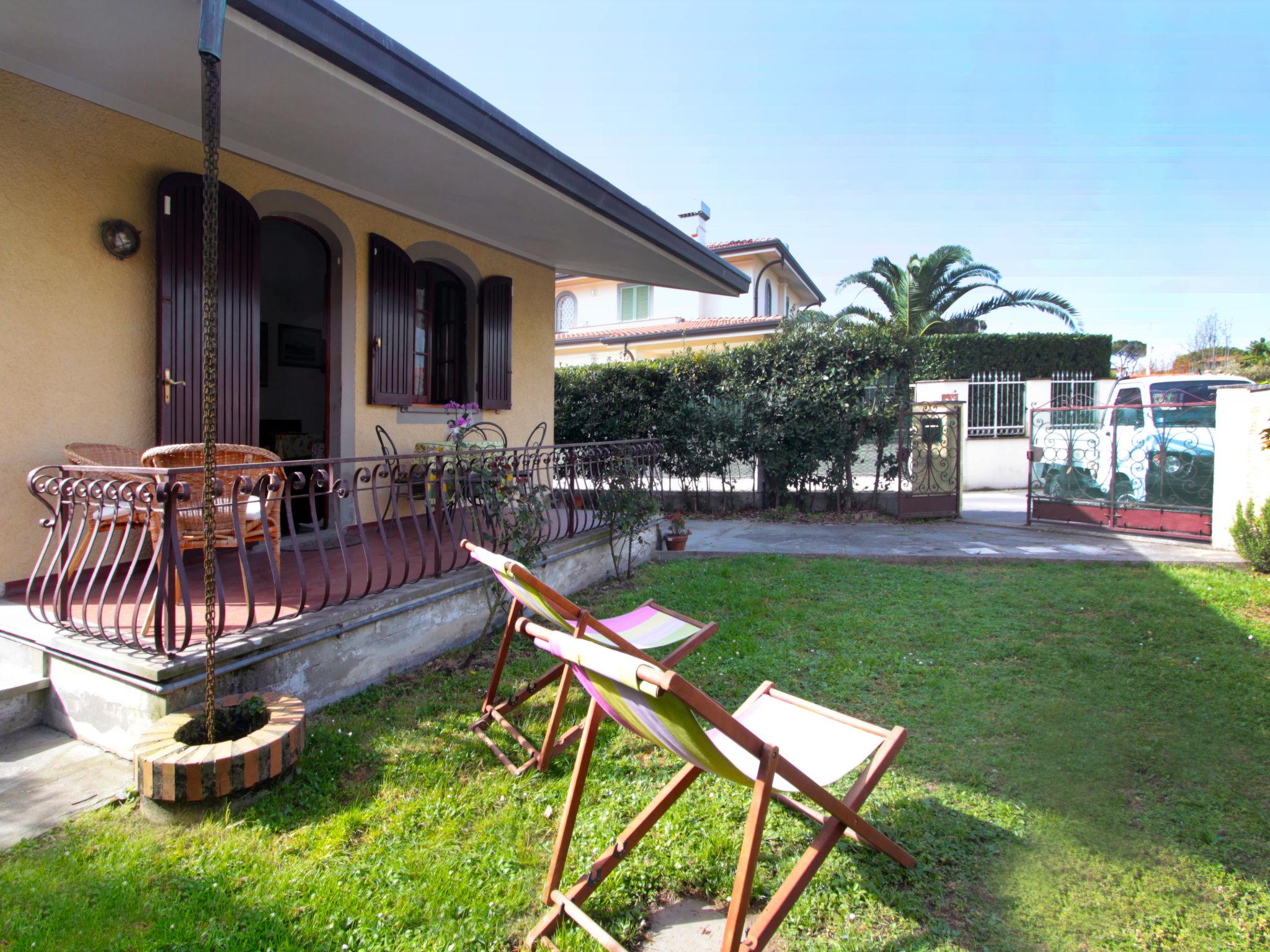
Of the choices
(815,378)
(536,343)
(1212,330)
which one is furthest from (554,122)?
(1212,330)

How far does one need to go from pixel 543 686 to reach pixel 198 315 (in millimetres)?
3156

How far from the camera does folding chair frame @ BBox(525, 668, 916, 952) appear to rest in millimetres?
1367

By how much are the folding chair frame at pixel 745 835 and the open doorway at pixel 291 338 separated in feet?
18.5

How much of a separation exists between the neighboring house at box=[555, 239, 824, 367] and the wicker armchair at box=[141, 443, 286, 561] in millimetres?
12915

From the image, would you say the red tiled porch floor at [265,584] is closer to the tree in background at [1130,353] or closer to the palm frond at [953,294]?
the palm frond at [953,294]

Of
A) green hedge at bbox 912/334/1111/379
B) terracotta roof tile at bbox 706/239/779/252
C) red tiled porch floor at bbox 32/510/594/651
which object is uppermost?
terracotta roof tile at bbox 706/239/779/252

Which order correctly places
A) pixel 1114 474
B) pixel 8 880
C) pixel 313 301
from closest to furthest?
pixel 8 880 → pixel 313 301 → pixel 1114 474

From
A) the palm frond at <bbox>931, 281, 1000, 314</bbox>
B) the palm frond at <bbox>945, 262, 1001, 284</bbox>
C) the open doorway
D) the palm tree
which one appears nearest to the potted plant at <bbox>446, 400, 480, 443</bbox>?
the open doorway

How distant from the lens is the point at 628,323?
21078mm

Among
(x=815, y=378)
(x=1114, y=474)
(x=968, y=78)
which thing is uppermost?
(x=968, y=78)

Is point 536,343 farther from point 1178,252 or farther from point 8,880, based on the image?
point 1178,252

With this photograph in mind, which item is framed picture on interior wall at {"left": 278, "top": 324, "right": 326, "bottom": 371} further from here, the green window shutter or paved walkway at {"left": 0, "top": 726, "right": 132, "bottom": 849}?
the green window shutter

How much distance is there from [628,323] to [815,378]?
1299cm

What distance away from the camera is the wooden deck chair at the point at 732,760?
138cm
